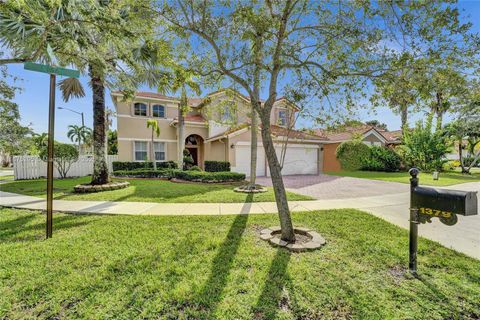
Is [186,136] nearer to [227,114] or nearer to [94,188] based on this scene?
[94,188]

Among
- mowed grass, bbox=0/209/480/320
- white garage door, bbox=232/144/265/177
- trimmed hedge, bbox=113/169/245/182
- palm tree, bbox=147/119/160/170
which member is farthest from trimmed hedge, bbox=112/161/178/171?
mowed grass, bbox=0/209/480/320

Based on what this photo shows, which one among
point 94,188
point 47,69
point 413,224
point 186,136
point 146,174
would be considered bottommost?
point 94,188

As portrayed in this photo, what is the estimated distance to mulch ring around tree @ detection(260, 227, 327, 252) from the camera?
4324 mm

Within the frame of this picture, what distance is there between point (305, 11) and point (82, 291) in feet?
20.5

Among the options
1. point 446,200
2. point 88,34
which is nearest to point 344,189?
point 446,200

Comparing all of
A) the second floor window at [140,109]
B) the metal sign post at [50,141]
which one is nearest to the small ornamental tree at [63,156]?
the second floor window at [140,109]

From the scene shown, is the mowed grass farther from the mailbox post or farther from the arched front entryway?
the arched front entryway

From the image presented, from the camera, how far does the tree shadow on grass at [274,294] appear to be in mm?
2656

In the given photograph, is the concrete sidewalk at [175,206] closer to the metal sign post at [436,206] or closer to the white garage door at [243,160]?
the metal sign post at [436,206]

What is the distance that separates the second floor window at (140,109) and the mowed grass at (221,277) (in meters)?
14.5

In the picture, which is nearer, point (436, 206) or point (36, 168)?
point (436, 206)

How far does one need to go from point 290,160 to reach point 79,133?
2854 cm

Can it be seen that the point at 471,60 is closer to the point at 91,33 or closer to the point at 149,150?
the point at 91,33

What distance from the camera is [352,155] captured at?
22859 mm
